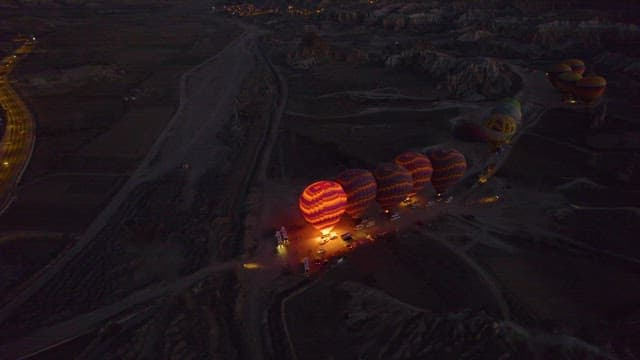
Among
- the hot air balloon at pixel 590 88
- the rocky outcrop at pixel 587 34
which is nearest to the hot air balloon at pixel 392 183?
the hot air balloon at pixel 590 88

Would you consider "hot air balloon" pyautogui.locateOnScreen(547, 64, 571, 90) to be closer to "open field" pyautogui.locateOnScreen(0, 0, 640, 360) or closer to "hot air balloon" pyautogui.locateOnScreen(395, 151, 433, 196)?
"open field" pyautogui.locateOnScreen(0, 0, 640, 360)

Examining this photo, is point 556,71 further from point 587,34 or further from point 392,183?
point 392,183

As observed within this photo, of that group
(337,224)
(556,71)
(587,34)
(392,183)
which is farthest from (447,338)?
(587,34)

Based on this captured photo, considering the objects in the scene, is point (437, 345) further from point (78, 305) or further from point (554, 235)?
point (78, 305)

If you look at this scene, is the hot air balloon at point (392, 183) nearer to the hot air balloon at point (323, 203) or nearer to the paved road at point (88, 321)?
the hot air balloon at point (323, 203)

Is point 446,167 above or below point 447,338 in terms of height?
above

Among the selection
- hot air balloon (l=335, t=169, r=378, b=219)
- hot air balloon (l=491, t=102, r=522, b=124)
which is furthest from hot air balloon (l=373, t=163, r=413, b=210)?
hot air balloon (l=491, t=102, r=522, b=124)

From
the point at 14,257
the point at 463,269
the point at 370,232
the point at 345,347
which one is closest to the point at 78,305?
the point at 14,257
